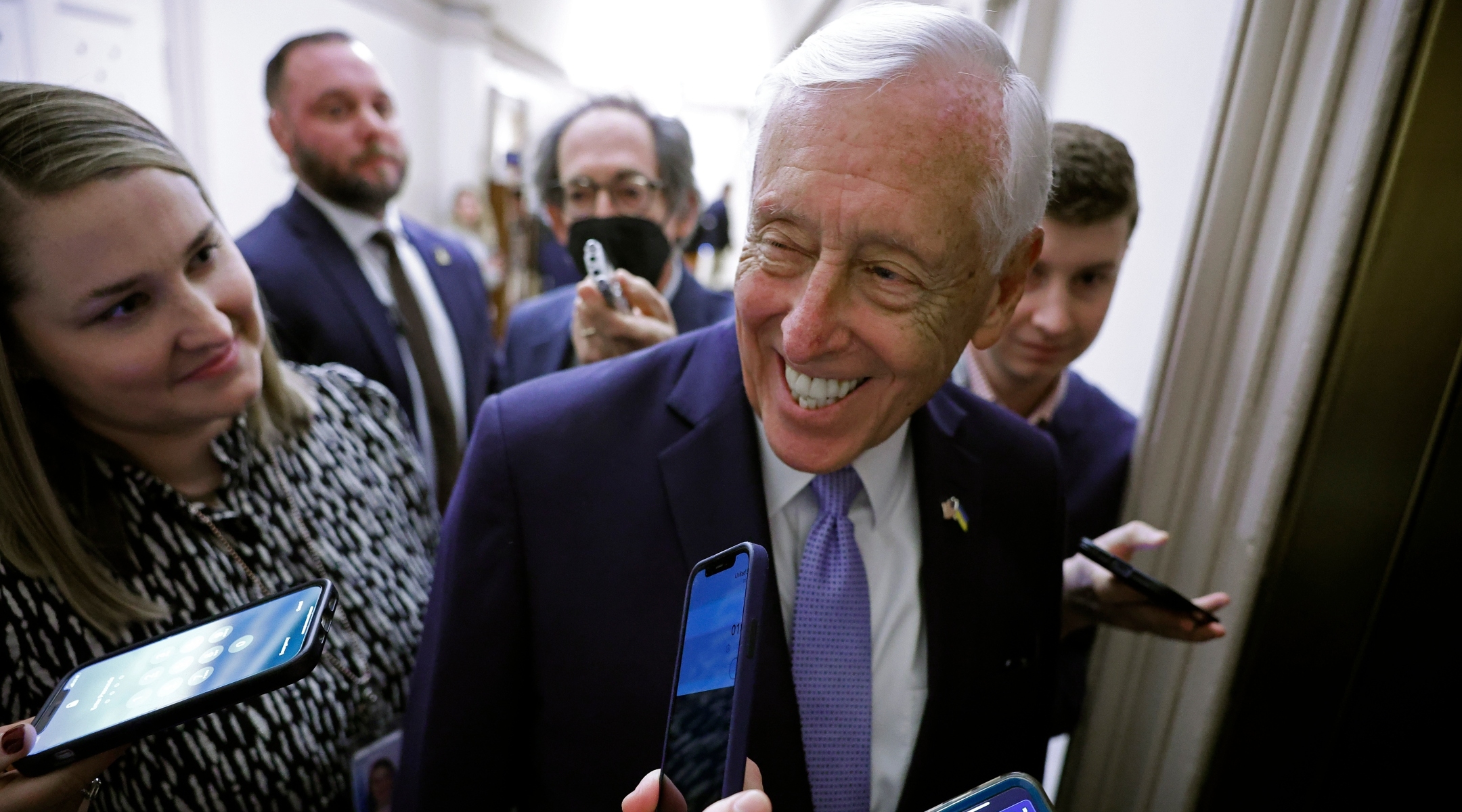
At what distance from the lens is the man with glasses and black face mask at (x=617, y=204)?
175 centimetres

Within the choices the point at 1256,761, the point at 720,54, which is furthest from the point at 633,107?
the point at 720,54

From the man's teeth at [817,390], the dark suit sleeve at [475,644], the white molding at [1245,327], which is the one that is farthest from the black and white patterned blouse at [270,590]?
the white molding at [1245,327]

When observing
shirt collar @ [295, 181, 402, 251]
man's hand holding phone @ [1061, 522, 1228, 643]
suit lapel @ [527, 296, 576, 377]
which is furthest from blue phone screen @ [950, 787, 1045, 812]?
shirt collar @ [295, 181, 402, 251]

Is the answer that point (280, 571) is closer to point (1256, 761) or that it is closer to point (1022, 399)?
point (1022, 399)

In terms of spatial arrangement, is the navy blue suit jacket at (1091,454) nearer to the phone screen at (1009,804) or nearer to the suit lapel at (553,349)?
the phone screen at (1009,804)

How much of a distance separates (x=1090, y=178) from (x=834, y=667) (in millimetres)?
888

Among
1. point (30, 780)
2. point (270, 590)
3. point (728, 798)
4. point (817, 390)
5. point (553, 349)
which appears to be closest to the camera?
point (728, 798)

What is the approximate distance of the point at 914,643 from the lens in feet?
3.25

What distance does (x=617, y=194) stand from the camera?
1992mm

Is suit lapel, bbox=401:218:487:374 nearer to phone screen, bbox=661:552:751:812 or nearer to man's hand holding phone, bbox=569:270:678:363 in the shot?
man's hand holding phone, bbox=569:270:678:363

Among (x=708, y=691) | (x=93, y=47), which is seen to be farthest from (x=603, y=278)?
(x=93, y=47)

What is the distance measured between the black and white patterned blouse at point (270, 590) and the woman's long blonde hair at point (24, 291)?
3 centimetres

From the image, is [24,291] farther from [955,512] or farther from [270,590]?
[955,512]

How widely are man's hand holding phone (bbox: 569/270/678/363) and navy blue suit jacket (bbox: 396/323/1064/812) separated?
353 millimetres
